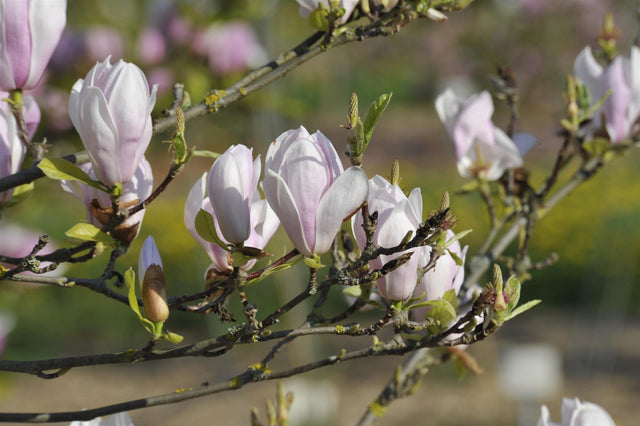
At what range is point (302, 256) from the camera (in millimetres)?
896

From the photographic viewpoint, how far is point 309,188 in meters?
0.83

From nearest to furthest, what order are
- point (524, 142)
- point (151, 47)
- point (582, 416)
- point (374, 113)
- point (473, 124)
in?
point (374, 113) → point (582, 416) → point (473, 124) → point (524, 142) → point (151, 47)

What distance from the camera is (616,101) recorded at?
142 cm

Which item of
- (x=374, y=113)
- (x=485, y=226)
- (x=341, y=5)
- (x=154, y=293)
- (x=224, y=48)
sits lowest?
(x=154, y=293)

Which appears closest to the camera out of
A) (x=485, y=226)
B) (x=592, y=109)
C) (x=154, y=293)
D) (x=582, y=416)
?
(x=154, y=293)

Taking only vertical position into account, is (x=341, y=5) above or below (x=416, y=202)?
above

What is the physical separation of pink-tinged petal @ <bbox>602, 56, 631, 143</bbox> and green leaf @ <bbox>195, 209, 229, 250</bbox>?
2.88ft

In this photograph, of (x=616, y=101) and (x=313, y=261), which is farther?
(x=616, y=101)

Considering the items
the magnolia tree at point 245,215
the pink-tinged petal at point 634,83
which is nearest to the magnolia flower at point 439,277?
the magnolia tree at point 245,215

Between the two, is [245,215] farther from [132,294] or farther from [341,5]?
[341,5]

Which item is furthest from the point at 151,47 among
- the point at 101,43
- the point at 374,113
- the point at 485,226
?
the point at 485,226

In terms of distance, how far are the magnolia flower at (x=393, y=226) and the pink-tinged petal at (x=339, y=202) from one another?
0.08 ft

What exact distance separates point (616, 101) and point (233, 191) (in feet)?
2.96

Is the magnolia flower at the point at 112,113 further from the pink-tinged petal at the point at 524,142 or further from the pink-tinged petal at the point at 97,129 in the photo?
the pink-tinged petal at the point at 524,142
